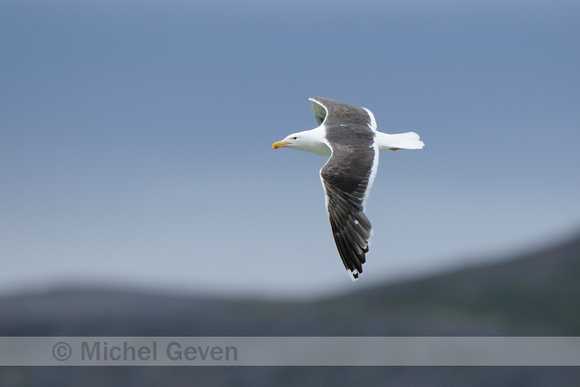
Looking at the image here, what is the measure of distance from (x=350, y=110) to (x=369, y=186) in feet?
5.95

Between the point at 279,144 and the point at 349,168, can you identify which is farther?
the point at 279,144

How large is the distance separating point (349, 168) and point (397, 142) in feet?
3.28

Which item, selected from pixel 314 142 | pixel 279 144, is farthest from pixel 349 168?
pixel 279 144

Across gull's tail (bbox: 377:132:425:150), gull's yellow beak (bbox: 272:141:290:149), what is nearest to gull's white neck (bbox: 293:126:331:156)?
gull's yellow beak (bbox: 272:141:290:149)

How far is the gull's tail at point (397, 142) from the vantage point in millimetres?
5512

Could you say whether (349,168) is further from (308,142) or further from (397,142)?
(397,142)

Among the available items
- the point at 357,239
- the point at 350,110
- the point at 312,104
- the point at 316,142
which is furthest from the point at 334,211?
the point at 312,104

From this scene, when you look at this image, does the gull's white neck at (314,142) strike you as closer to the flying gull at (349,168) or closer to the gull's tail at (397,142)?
the flying gull at (349,168)

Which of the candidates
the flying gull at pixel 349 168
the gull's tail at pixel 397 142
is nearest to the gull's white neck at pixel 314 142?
the flying gull at pixel 349 168

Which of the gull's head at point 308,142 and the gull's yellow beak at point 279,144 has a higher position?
the gull's yellow beak at point 279,144

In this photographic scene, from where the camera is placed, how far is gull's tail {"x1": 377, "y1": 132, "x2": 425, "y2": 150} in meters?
5.51

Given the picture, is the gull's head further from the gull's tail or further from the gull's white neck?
the gull's tail

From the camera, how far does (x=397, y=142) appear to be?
5594mm

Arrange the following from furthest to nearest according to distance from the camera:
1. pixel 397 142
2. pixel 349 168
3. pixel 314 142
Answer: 1. pixel 397 142
2. pixel 314 142
3. pixel 349 168
